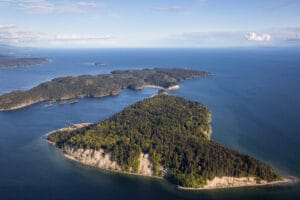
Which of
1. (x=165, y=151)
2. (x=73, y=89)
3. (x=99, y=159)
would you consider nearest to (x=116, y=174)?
(x=99, y=159)

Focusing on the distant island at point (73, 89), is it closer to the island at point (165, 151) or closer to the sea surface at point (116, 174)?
the sea surface at point (116, 174)

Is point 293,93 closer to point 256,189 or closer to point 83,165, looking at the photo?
point 256,189

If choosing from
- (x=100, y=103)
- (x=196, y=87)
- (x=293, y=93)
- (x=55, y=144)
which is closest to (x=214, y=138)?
(x=55, y=144)

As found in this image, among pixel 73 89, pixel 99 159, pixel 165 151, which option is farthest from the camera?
pixel 73 89

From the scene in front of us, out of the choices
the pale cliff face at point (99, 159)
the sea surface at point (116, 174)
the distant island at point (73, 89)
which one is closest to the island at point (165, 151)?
the pale cliff face at point (99, 159)

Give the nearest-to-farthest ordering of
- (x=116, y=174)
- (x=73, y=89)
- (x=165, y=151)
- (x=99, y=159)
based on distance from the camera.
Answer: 1. (x=116, y=174)
2. (x=165, y=151)
3. (x=99, y=159)
4. (x=73, y=89)

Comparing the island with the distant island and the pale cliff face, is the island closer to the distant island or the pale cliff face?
the pale cliff face

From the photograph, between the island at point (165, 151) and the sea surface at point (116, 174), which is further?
the island at point (165, 151)

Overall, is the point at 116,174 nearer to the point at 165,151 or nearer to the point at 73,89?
the point at 165,151
